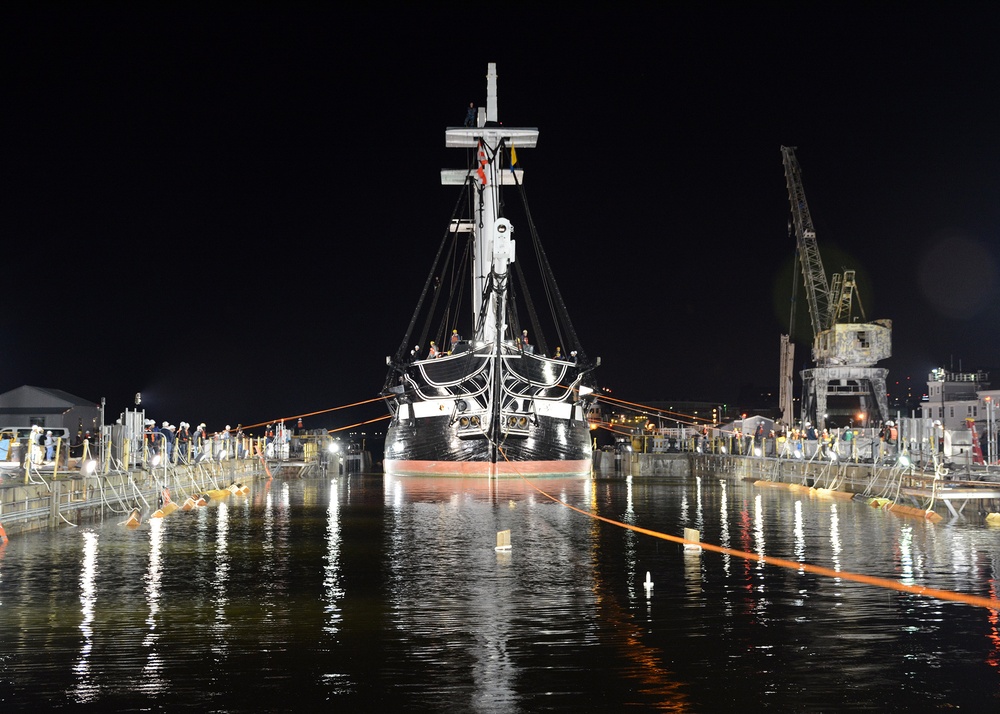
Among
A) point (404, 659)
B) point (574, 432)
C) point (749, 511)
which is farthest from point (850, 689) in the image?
point (574, 432)

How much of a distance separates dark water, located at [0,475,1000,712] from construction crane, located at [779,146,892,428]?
73.2m

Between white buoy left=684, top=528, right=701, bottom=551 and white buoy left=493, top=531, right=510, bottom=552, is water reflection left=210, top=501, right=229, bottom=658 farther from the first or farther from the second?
white buoy left=684, top=528, right=701, bottom=551

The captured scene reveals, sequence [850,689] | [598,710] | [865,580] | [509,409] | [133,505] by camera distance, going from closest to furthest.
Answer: [598,710], [850,689], [865,580], [133,505], [509,409]

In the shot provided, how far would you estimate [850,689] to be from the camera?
8922 mm

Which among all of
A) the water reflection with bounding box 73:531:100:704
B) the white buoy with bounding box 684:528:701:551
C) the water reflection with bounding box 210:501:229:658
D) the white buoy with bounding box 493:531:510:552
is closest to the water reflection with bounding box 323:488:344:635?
the water reflection with bounding box 210:501:229:658

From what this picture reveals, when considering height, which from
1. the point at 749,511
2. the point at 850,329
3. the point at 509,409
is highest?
the point at 850,329

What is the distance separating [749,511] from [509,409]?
89.8ft

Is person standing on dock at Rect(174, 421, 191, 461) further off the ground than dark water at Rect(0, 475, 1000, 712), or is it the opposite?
person standing on dock at Rect(174, 421, 191, 461)

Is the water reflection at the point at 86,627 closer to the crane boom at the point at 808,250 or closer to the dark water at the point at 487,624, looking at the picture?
the dark water at the point at 487,624

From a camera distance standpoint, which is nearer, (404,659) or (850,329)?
(404,659)

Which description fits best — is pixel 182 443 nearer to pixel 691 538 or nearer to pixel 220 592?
pixel 691 538

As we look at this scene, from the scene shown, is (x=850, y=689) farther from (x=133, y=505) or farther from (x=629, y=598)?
(x=133, y=505)

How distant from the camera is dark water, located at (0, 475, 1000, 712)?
350 inches

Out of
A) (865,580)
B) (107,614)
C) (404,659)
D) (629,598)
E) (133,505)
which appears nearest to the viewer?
(404,659)
